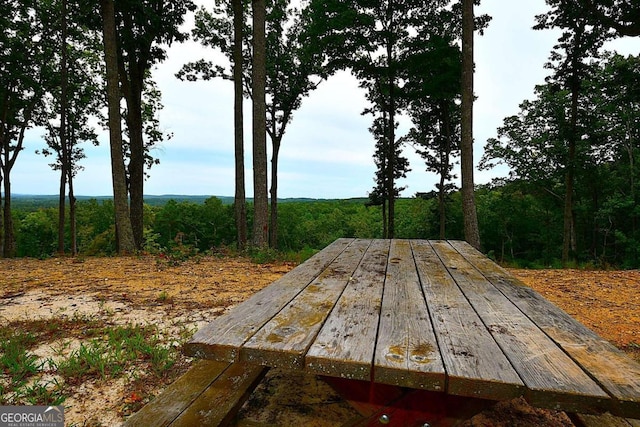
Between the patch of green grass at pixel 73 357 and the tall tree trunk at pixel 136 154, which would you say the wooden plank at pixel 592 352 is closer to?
the patch of green grass at pixel 73 357

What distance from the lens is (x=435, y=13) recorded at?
37.8ft

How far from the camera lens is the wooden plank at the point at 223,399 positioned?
46.8 inches

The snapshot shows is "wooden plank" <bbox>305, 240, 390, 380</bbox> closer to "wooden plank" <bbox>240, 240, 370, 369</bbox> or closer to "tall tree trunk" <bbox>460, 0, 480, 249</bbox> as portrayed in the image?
"wooden plank" <bbox>240, 240, 370, 369</bbox>

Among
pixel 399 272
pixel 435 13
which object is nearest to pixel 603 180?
pixel 435 13

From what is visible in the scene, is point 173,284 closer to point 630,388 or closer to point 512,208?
point 630,388

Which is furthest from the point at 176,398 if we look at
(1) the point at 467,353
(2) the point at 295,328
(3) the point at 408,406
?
(1) the point at 467,353

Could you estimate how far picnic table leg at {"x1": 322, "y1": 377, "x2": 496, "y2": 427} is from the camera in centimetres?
112

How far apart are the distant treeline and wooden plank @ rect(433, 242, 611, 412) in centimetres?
1560

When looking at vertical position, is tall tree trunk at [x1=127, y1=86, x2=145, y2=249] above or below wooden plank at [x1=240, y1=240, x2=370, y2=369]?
above

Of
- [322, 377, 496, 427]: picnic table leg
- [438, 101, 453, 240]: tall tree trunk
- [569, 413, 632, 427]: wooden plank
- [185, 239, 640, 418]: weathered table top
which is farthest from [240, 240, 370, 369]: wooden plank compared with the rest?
[438, 101, 453, 240]: tall tree trunk

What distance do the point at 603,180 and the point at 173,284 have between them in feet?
66.2

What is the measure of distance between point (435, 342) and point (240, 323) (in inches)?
25.8

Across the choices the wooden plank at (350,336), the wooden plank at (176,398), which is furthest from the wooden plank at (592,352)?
the wooden plank at (176,398)

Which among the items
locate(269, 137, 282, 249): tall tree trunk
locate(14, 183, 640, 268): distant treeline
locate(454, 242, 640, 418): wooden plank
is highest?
locate(269, 137, 282, 249): tall tree trunk
